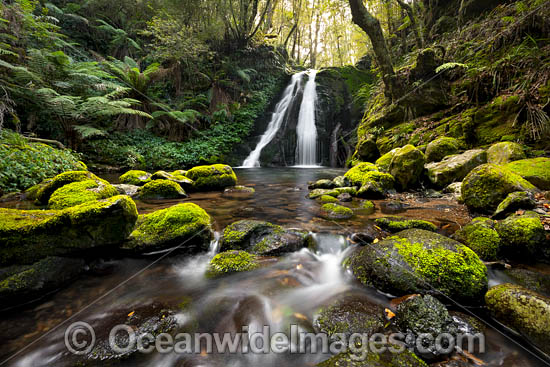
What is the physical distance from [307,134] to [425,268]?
14.5 meters

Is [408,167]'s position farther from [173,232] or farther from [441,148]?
[173,232]

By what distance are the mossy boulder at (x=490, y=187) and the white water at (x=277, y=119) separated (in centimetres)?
1214

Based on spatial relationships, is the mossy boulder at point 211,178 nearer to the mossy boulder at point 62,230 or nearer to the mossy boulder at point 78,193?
the mossy boulder at point 78,193

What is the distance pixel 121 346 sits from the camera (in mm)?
1635

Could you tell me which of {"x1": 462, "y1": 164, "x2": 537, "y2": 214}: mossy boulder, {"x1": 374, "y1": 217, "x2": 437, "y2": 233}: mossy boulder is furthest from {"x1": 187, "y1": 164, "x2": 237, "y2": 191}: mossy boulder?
{"x1": 462, "y1": 164, "x2": 537, "y2": 214}: mossy boulder

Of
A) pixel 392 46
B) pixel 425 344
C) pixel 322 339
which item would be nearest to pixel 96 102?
pixel 322 339

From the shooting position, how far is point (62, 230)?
233 cm

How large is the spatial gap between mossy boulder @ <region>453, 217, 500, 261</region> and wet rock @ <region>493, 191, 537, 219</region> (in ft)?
2.00

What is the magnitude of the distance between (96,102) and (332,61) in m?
33.9

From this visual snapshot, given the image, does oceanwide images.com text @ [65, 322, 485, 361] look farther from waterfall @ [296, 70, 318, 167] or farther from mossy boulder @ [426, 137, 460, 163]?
waterfall @ [296, 70, 318, 167]

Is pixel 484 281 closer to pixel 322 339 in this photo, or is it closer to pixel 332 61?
pixel 322 339

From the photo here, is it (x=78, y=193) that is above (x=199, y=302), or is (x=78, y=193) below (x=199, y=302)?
above

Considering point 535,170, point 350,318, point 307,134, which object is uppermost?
point 307,134

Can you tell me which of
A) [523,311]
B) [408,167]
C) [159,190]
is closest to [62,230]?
[159,190]
